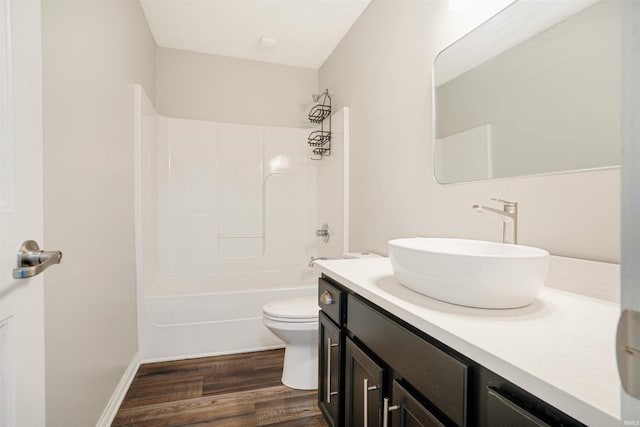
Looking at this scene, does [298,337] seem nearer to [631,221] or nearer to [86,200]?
[86,200]

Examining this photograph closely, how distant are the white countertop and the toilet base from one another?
1091mm

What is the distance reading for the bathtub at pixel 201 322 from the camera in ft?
7.11

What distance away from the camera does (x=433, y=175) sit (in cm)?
148

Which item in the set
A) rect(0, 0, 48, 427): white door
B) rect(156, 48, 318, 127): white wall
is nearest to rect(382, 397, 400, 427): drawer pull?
rect(0, 0, 48, 427): white door

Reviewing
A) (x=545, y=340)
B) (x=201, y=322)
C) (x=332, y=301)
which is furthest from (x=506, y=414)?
(x=201, y=322)

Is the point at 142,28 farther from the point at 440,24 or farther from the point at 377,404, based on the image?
the point at 377,404

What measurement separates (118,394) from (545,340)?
6.60 feet

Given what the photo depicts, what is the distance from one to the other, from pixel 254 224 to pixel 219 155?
749 millimetres

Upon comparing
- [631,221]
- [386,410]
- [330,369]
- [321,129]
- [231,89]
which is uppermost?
[231,89]

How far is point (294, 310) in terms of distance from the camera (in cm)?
184

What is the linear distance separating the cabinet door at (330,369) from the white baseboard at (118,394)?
3.39 feet

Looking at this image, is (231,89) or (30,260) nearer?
(30,260)

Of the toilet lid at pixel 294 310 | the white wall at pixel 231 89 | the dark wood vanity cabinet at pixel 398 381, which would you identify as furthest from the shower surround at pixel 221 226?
the dark wood vanity cabinet at pixel 398 381

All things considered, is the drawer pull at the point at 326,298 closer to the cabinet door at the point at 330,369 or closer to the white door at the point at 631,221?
the cabinet door at the point at 330,369
